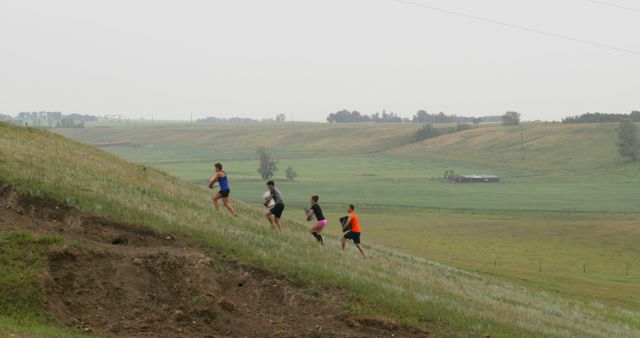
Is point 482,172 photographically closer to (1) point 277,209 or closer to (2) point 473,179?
(2) point 473,179

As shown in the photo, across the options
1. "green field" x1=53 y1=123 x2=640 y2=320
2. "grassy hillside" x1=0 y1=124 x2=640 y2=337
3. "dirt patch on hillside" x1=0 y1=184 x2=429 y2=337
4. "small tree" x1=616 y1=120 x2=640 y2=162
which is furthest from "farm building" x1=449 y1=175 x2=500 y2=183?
Answer: "dirt patch on hillside" x1=0 y1=184 x2=429 y2=337

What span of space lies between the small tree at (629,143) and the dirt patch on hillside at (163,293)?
543 ft

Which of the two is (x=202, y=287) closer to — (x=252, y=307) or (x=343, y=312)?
(x=252, y=307)

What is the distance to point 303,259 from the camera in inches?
871

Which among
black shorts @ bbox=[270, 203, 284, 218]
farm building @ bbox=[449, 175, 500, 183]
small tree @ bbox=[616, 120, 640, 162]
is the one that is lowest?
farm building @ bbox=[449, 175, 500, 183]

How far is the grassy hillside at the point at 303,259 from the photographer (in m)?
20.1

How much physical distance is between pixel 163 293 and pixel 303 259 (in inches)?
225

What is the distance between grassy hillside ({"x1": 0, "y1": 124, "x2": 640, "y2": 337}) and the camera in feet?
66.0

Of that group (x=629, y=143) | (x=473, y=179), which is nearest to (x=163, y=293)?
(x=473, y=179)

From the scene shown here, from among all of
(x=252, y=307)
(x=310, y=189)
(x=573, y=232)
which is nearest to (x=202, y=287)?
(x=252, y=307)

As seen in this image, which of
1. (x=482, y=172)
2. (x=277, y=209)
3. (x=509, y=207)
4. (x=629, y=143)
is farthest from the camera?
(x=482, y=172)

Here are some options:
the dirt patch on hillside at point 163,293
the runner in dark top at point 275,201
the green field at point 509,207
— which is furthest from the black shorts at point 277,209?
the green field at point 509,207

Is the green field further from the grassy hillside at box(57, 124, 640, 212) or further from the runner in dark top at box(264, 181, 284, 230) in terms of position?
the runner in dark top at box(264, 181, 284, 230)

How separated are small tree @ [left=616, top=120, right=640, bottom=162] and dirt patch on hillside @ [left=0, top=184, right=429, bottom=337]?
543 feet
